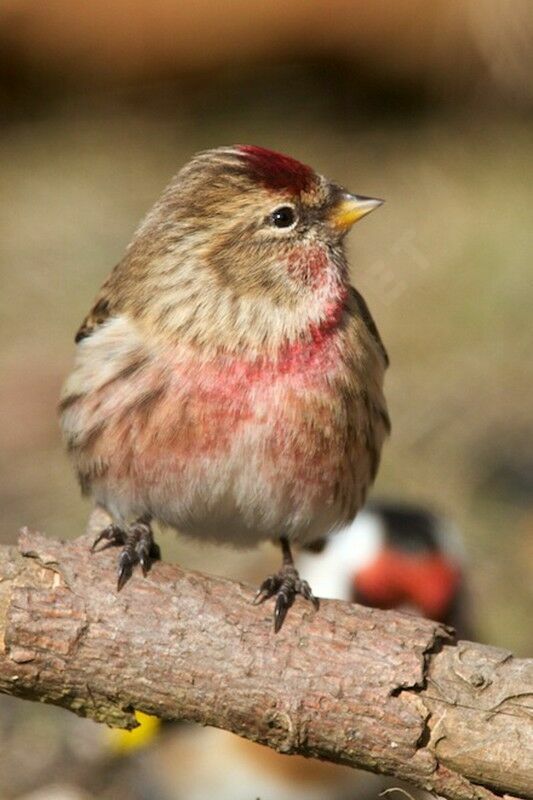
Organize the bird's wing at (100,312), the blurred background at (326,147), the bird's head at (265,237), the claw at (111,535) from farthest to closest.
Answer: the blurred background at (326,147)
the bird's wing at (100,312)
the bird's head at (265,237)
the claw at (111,535)

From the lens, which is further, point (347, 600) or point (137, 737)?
point (137, 737)

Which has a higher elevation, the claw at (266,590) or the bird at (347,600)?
the bird at (347,600)

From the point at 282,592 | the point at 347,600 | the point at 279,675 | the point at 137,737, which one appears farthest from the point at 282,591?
the point at 137,737

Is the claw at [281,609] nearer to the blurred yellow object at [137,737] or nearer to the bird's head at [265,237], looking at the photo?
the bird's head at [265,237]

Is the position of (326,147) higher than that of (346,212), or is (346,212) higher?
(326,147)

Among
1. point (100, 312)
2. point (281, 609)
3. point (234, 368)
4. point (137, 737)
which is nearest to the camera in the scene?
point (281, 609)

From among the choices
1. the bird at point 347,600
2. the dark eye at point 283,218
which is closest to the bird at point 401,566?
the bird at point 347,600

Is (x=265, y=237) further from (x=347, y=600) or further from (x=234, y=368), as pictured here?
(x=347, y=600)
